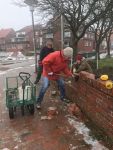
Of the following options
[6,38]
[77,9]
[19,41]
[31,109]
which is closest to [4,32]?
[6,38]

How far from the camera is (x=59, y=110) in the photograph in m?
7.61

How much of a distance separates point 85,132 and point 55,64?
2198 mm

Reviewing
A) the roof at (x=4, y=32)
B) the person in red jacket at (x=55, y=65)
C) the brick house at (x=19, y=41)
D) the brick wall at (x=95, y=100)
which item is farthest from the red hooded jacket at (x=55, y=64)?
the roof at (x=4, y=32)

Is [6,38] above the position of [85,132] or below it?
above

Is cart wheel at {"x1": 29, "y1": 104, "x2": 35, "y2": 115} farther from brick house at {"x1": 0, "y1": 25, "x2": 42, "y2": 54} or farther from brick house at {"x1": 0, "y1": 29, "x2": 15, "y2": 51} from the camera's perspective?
brick house at {"x1": 0, "y1": 29, "x2": 15, "y2": 51}

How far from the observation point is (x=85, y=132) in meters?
6.02

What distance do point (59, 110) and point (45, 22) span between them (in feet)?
32.7

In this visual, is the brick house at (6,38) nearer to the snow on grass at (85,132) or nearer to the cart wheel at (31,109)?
the cart wheel at (31,109)

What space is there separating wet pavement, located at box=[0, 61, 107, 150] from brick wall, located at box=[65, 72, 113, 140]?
35 cm

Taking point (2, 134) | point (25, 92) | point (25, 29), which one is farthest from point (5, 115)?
point (25, 29)

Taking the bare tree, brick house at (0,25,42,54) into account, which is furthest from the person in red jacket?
brick house at (0,25,42,54)

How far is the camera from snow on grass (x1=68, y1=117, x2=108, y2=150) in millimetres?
5309

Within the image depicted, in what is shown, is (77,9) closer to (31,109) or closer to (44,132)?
(31,109)

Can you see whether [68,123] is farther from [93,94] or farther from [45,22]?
[45,22]
